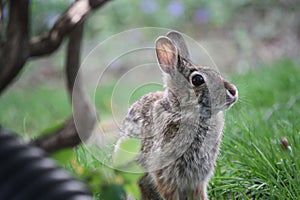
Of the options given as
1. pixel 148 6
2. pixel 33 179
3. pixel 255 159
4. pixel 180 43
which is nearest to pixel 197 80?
pixel 180 43

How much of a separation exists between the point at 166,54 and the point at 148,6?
259 inches

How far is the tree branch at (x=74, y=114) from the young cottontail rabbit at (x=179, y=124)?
384 millimetres

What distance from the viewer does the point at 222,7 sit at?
28.0 ft

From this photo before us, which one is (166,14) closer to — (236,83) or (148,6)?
(148,6)

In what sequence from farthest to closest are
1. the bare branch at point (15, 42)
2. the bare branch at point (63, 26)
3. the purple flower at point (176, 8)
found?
the purple flower at point (176, 8)
the bare branch at point (63, 26)
the bare branch at point (15, 42)

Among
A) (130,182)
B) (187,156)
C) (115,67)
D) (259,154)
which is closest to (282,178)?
(259,154)

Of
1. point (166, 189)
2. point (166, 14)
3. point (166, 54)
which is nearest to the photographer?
point (166, 54)

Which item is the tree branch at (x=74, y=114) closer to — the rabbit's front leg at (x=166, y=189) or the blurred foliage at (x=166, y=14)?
the rabbit's front leg at (x=166, y=189)

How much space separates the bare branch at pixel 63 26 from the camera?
2.73 metres

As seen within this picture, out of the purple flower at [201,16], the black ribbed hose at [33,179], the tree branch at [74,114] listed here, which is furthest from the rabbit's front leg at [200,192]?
the purple flower at [201,16]

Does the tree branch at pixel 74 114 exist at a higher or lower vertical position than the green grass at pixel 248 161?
higher

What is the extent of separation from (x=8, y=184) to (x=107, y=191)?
0.21 meters

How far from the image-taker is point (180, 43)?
2.14 meters

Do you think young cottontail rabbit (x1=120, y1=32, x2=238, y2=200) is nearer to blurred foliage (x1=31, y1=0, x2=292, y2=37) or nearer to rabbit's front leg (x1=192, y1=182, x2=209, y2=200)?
rabbit's front leg (x1=192, y1=182, x2=209, y2=200)
